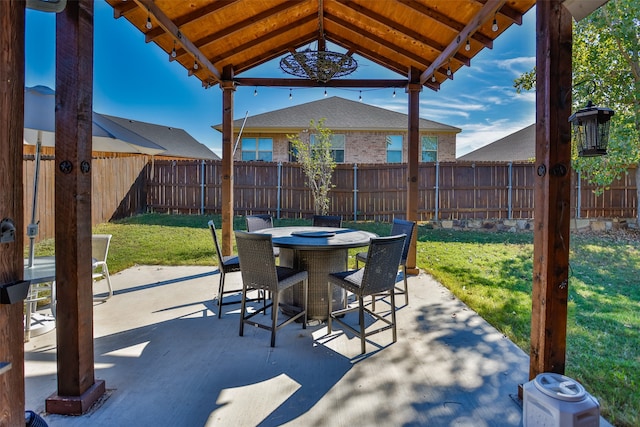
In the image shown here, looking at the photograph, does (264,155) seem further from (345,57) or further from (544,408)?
(544,408)

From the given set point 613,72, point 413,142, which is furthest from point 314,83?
point 613,72

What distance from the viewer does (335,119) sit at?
1370 centimetres

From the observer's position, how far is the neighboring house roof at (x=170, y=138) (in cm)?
1889

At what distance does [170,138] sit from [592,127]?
71.8 ft

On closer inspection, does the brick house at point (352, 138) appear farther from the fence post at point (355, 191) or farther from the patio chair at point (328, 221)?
the patio chair at point (328, 221)

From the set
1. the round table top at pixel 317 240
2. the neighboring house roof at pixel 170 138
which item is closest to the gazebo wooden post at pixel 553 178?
the round table top at pixel 317 240

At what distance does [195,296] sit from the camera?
167 inches

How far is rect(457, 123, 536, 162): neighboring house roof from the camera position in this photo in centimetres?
1602

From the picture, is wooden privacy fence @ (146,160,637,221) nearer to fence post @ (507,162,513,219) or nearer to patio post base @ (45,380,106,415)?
fence post @ (507,162,513,219)

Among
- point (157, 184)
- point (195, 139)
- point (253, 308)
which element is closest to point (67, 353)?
point (253, 308)

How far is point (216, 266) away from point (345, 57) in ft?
11.9

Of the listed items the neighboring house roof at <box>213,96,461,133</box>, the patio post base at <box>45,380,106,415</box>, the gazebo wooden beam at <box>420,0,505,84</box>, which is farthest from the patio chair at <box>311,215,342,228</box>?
the neighboring house roof at <box>213,96,461,133</box>

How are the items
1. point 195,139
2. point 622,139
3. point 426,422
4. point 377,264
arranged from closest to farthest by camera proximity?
point 426,422 → point 377,264 → point 622,139 → point 195,139

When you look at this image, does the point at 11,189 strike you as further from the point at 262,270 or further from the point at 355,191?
the point at 355,191
